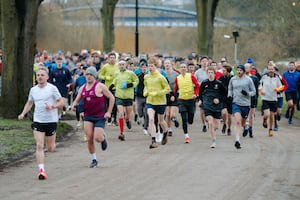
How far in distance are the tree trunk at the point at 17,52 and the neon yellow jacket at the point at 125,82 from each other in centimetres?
349

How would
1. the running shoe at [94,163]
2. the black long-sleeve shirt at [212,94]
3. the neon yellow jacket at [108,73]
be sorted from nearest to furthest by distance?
the running shoe at [94,163]
the black long-sleeve shirt at [212,94]
the neon yellow jacket at [108,73]

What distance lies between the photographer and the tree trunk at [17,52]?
23.5 metres

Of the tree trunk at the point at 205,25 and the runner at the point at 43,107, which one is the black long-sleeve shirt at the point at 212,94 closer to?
the runner at the point at 43,107

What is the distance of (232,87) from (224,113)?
2.98 m

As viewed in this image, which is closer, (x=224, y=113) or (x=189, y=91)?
(x=189, y=91)

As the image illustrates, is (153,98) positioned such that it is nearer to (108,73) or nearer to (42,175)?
(108,73)

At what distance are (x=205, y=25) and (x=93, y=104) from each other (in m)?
24.8

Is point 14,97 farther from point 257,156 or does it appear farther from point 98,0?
point 98,0

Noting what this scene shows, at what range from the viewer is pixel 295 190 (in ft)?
41.5

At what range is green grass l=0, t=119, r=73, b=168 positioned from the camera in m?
17.5

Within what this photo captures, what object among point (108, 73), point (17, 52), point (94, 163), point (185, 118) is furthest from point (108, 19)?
point (94, 163)

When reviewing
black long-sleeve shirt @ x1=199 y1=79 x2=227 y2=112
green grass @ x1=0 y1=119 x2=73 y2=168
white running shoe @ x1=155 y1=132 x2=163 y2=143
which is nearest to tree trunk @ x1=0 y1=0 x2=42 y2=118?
green grass @ x1=0 y1=119 x2=73 y2=168

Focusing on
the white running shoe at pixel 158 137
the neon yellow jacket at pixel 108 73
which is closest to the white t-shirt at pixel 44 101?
the white running shoe at pixel 158 137

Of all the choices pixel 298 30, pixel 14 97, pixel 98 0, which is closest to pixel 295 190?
pixel 14 97
